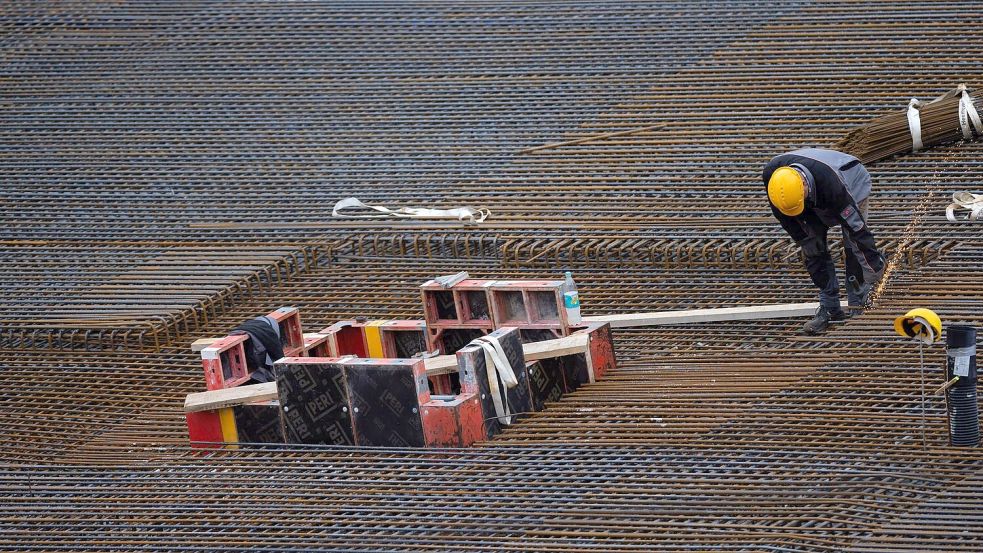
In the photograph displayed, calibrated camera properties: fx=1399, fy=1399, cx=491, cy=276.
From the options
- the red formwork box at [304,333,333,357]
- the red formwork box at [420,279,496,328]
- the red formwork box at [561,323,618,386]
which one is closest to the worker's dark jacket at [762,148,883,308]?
the red formwork box at [561,323,618,386]

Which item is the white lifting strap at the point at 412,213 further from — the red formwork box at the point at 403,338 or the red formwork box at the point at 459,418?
the red formwork box at the point at 459,418

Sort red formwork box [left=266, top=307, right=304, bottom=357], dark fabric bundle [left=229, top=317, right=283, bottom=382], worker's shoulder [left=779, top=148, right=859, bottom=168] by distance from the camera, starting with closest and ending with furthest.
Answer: worker's shoulder [left=779, top=148, right=859, bottom=168], dark fabric bundle [left=229, top=317, right=283, bottom=382], red formwork box [left=266, top=307, right=304, bottom=357]

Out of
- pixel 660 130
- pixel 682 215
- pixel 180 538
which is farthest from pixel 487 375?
pixel 660 130

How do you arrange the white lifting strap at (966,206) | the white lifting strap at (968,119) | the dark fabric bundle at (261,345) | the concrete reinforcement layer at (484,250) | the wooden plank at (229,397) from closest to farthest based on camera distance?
the concrete reinforcement layer at (484,250) < the wooden plank at (229,397) < the dark fabric bundle at (261,345) < the white lifting strap at (966,206) < the white lifting strap at (968,119)

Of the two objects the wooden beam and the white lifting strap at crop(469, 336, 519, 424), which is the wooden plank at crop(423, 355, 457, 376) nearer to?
the white lifting strap at crop(469, 336, 519, 424)

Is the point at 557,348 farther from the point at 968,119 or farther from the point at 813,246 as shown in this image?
the point at 968,119

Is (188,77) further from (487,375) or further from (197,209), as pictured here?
(487,375)

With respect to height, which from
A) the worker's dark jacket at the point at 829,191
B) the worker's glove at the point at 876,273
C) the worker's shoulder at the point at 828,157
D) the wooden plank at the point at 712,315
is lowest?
the wooden plank at the point at 712,315

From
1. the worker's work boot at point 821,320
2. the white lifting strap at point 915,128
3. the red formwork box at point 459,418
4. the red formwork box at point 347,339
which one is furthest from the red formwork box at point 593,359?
the white lifting strap at point 915,128
